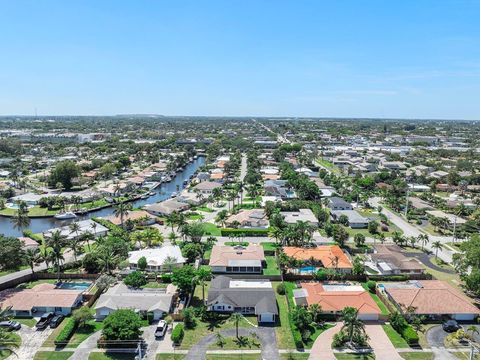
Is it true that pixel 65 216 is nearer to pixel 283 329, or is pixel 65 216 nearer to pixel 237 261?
pixel 237 261

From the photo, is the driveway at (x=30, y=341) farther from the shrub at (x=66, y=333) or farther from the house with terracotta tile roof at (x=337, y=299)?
the house with terracotta tile roof at (x=337, y=299)

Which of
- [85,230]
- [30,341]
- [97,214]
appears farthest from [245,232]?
[30,341]

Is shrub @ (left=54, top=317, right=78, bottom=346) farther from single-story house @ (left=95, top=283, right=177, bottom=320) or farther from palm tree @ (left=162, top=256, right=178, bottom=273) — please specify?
palm tree @ (left=162, top=256, right=178, bottom=273)

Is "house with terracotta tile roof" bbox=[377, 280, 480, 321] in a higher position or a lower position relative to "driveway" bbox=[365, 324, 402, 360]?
higher

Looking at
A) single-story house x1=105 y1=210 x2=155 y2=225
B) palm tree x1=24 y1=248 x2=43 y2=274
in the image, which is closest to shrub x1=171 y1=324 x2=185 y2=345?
palm tree x1=24 y1=248 x2=43 y2=274

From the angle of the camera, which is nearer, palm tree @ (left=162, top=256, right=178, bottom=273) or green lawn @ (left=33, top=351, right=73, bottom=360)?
green lawn @ (left=33, top=351, right=73, bottom=360)

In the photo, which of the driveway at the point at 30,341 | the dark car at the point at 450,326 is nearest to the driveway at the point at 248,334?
the driveway at the point at 30,341

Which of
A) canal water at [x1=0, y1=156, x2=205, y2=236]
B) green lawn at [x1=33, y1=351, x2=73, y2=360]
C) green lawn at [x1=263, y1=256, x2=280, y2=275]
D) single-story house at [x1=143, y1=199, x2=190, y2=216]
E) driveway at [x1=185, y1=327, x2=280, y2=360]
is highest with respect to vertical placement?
single-story house at [x1=143, y1=199, x2=190, y2=216]

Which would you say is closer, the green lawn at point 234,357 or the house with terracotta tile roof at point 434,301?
the green lawn at point 234,357
